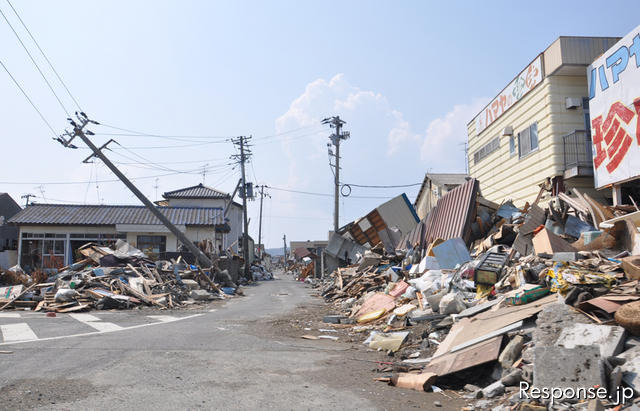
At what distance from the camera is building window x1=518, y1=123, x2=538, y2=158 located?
52.0ft

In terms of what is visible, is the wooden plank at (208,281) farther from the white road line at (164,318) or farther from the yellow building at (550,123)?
the yellow building at (550,123)

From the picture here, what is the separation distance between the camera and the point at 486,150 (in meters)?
20.3

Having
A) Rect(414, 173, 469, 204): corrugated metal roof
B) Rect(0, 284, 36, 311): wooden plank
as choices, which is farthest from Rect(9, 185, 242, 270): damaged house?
Rect(414, 173, 469, 204): corrugated metal roof

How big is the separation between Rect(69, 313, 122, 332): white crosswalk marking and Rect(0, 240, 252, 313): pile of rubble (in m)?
1.56

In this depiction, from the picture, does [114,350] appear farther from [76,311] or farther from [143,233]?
[143,233]

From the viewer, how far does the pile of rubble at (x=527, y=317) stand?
174 inches

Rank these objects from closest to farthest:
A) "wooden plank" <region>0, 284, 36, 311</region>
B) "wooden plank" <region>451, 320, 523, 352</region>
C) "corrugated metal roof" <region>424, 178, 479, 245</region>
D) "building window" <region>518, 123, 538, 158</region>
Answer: "wooden plank" <region>451, 320, 523, 352</region>
"wooden plank" <region>0, 284, 36, 311</region>
"corrugated metal roof" <region>424, 178, 479, 245</region>
"building window" <region>518, 123, 538, 158</region>

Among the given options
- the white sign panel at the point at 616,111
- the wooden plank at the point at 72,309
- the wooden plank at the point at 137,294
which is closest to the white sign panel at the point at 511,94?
the white sign panel at the point at 616,111

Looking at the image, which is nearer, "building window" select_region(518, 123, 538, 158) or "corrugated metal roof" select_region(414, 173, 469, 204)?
"building window" select_region(518, 123, 538, 158)

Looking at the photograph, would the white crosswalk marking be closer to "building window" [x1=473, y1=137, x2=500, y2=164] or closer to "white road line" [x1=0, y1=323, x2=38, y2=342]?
"white road line" [x1=0, y1=323, x2=38, y2=342]

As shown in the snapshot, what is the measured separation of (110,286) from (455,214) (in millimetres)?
13031

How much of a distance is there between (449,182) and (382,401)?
22933 mm

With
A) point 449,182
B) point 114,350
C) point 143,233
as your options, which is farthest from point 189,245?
point 114,350

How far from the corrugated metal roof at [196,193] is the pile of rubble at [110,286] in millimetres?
26816
